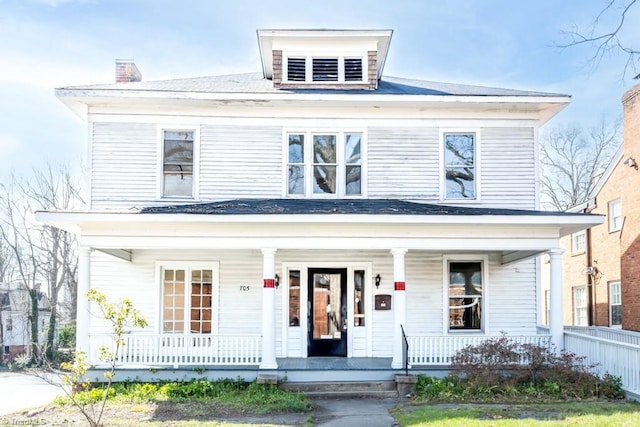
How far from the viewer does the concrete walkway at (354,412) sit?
30.8ft

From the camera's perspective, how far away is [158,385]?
39.2 feet

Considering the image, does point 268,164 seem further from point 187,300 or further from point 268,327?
point 268,327

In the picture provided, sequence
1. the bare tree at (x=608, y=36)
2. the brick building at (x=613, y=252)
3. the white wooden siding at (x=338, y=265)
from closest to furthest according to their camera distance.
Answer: the bare tree at (x=608, y=36), the white wooden siding at (x=338, y=265), the brick building at (x=613, y=252)

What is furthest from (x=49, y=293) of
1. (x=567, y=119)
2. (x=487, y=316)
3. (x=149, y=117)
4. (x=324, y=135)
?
(x=567, y=119)

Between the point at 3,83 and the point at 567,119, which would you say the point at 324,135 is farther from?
the point at 567,119

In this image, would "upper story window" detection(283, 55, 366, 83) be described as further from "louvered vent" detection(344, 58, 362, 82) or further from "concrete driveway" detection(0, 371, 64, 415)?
"concrete driveway" detection(0, 371, 64, 415)

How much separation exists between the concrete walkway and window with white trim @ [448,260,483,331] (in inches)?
156

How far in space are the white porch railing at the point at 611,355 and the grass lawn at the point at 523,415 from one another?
61cm

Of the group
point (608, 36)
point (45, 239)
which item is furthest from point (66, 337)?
point (608, 36)

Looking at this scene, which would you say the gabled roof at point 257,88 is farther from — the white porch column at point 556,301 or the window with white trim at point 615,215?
the window with white trim at point 615,215

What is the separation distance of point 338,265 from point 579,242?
13.0 metres

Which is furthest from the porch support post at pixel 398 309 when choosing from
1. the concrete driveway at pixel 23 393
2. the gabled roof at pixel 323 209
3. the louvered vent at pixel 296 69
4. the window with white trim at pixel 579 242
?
the window with white trim at pixel 579 242

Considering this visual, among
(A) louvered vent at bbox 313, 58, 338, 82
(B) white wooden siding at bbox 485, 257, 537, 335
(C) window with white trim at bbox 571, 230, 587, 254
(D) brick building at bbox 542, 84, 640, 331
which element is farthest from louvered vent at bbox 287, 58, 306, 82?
(C) window with white trim at bbox 571, 230, 587, 254

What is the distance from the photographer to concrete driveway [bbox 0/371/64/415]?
38.0 feet
